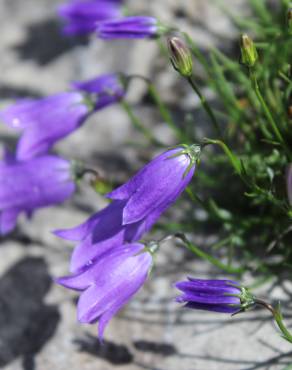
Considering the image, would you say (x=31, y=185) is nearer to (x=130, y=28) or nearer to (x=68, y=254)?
(x=68, y=254)

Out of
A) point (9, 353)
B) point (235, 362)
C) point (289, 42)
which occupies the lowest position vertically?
point (9, 353)

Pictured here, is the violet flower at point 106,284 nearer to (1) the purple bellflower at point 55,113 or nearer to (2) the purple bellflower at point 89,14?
(1) the purple bellflower at point 55,113

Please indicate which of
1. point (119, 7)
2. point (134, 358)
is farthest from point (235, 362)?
point (119, 7)

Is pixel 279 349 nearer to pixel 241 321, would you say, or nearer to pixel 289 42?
pixel 241 321

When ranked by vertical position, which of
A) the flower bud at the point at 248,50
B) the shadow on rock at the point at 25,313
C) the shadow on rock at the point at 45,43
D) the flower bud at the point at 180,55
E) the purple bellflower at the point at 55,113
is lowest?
the shadow on rock at the point at 25,313

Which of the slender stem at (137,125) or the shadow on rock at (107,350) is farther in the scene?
the slender stem at (137,125)

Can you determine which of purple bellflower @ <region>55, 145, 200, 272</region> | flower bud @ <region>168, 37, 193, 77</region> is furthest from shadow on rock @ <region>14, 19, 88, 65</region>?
purple bellflower @ <region>55, 145, 200, 272</region>

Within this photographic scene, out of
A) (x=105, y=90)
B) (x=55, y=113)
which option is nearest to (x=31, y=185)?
(x=55, y=113)

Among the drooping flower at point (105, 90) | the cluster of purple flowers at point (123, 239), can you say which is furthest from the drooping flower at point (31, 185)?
the cluster of purple flowers at point (123, 239)
